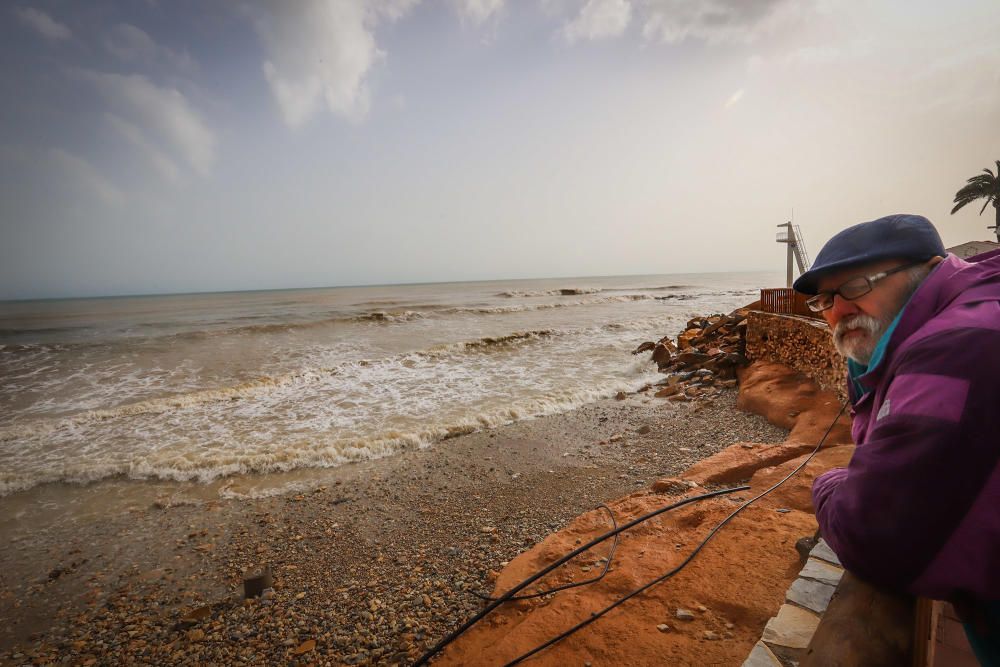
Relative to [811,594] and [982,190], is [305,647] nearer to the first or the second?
[811,594]

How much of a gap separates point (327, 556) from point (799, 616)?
14.5ft

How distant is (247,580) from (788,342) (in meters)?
11.5

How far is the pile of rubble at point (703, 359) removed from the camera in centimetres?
1001

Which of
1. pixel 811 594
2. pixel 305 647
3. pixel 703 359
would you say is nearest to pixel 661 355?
pixel 703 359

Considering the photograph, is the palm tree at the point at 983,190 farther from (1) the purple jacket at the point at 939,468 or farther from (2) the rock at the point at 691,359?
(1) the purple jacket at the point at 939,468

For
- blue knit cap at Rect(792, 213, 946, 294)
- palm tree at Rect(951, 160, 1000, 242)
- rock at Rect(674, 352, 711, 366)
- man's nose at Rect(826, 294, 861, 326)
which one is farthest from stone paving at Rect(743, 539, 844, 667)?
palm tree at Rect(951, 160, 1000, 242)

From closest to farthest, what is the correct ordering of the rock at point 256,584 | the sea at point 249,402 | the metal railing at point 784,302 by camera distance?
the rock at point 256,584
the sea at point 249,402
the metal railing at point 784,302

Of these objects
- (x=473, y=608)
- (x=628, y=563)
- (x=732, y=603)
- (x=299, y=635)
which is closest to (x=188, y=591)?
(x=299, y=635)

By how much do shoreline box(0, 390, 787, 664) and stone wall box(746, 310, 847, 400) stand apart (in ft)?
5.83

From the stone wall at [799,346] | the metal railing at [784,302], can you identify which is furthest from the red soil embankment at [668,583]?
the metal railing at [784,302]

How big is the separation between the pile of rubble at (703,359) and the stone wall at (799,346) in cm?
68

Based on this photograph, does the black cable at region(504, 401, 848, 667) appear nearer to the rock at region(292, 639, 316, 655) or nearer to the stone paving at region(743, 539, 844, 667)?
the stone paving at region(743, 539, 844, 667)

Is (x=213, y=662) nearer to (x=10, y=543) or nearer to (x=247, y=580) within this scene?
(x=247, y=580)

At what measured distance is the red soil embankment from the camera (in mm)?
2539
